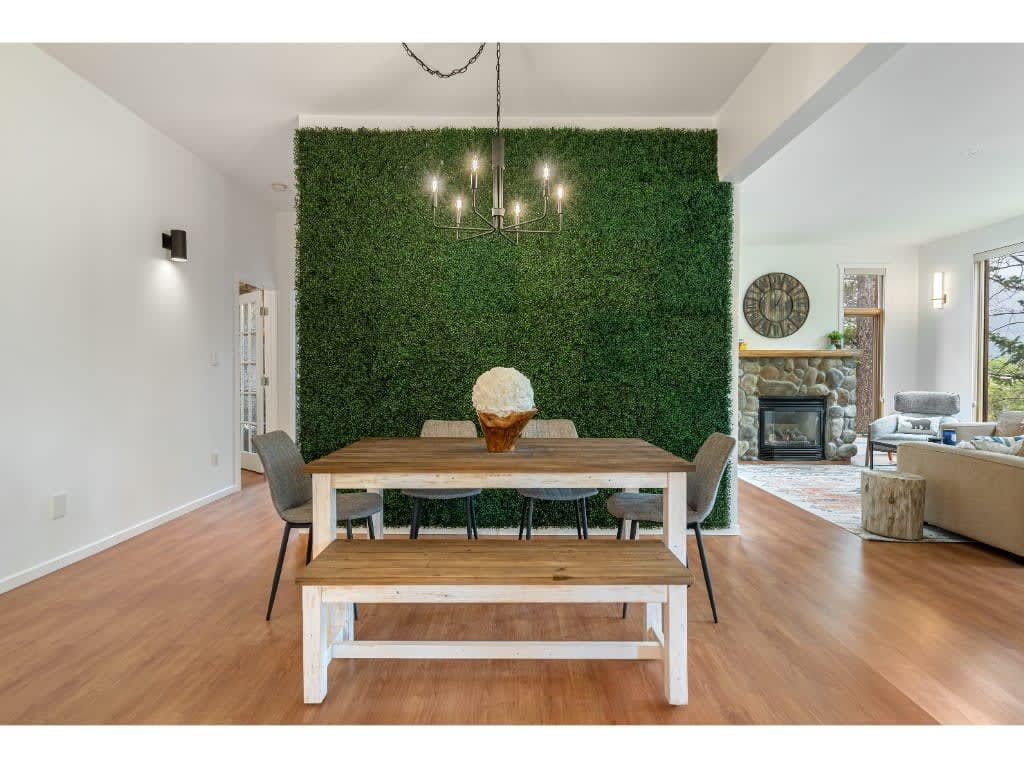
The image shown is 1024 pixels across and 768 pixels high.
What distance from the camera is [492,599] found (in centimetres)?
189

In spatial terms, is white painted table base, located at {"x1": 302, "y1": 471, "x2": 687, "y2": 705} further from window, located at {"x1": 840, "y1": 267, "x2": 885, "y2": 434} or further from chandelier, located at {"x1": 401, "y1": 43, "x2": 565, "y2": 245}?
window, located at {"x1": 840, "y1": 267, "x2": 885, "y2": 434}

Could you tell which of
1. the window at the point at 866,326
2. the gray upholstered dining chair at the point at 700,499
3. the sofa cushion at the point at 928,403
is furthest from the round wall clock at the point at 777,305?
the gray upholstered dining chair at the point at 700,499

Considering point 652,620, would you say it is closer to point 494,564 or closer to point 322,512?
point 494,564

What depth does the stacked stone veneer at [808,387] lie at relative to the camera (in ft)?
25.1

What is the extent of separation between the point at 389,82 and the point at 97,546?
3.33 meters

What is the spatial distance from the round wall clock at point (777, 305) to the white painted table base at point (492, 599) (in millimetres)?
6402

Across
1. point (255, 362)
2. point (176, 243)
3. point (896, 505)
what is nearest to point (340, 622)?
point (176, 243)

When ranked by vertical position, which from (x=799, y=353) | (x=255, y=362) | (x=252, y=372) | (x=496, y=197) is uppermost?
(x=496, y=197)

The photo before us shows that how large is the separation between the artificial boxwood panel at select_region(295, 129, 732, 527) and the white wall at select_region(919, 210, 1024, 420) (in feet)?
16.5
